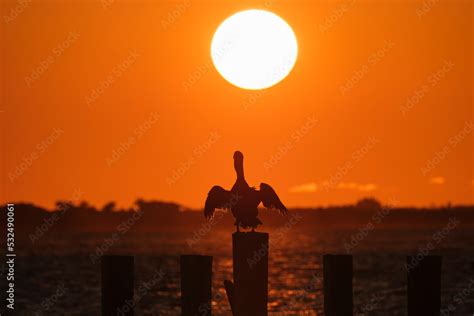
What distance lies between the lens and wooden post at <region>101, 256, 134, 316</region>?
43.7 ft

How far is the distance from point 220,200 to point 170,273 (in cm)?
4116

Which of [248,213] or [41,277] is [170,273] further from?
[248,213]

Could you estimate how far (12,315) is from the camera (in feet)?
101

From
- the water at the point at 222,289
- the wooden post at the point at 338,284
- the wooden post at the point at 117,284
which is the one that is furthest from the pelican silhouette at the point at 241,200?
the water at the point at 222,289

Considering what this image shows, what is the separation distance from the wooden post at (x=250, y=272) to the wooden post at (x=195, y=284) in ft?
2.08

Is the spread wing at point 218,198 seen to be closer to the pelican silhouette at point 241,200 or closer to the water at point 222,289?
the pelican silhouette at point 241,200

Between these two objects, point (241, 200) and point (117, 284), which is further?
point (241, 200)

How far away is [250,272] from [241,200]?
117 cm

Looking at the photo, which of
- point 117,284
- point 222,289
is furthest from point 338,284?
point 222,289

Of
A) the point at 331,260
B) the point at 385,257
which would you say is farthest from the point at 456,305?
the point at 385,257

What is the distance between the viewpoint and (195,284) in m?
13.3

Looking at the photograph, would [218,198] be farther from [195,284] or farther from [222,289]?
[222,289]

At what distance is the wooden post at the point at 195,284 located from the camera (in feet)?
43.5

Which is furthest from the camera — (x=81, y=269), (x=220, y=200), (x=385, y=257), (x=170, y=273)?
(x=385, y=257)
